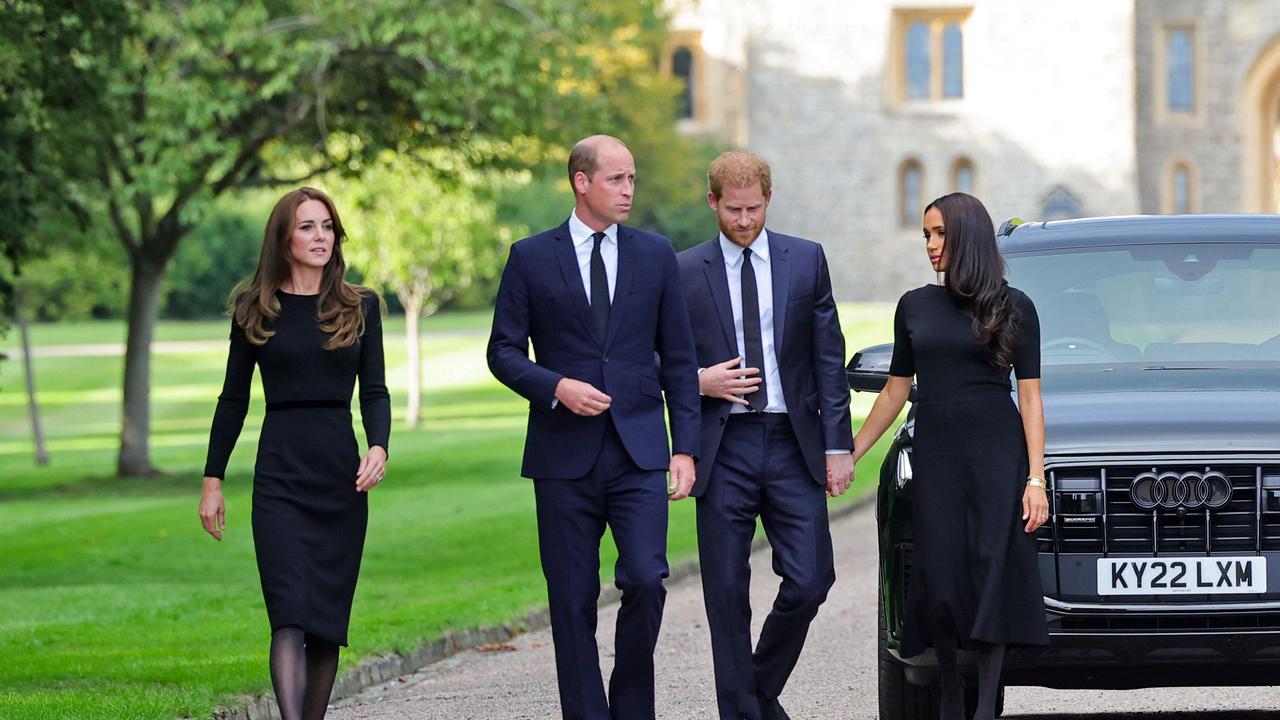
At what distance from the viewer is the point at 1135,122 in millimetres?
64062

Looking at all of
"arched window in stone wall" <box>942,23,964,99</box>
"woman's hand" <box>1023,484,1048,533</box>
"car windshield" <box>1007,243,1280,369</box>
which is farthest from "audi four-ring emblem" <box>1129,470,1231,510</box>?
"arched window in stone wall" <box>942,23,964,99</box>

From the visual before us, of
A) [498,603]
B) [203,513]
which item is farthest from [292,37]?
[203,513]

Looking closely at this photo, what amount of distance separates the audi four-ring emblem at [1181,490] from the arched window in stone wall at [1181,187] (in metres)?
60.4

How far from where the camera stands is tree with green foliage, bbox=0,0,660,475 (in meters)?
22.7

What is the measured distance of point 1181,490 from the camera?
6.45 meters

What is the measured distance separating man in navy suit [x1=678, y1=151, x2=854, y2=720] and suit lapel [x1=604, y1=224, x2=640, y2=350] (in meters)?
0.44

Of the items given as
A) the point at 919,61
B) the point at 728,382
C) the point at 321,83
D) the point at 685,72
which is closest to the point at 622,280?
the point at 728,382

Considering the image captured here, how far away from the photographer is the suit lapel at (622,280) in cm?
676

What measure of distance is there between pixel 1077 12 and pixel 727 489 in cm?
5679

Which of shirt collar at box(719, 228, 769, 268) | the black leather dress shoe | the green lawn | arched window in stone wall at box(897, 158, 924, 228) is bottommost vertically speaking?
the green lawn

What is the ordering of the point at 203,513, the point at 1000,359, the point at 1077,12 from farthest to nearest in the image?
the point at 1077,12
the point at 203,513
the point at 1000,359

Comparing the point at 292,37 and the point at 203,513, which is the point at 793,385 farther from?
the point at 292,37

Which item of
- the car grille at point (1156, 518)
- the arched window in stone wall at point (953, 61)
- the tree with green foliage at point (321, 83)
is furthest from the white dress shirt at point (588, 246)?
the arched window in stone wall at point (953, 61)

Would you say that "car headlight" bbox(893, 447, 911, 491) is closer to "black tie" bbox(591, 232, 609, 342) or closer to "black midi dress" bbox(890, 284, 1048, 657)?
"black midi dress" bbox(890, 284, 1048, 657)
